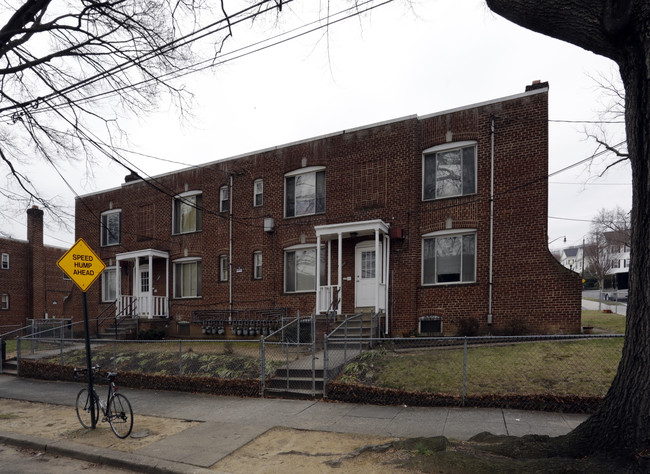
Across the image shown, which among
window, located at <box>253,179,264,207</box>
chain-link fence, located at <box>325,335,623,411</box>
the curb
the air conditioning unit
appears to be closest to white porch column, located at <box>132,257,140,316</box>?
window, located at <box>253,179,264,207</box>

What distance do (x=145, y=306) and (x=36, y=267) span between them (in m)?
21.1

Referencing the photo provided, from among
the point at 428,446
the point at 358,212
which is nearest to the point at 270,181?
the point at 358,212

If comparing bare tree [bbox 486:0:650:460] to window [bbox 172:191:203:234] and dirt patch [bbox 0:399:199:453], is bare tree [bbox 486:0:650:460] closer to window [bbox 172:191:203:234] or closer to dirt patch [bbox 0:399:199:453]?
dirt patch [bbox 0:399:199:453]

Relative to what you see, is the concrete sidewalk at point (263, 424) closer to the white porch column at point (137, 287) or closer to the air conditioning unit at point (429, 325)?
the air conditioning unit at point (429, 325)

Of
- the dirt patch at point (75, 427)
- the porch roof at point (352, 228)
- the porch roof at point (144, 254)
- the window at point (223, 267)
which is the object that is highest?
the porch roof at point (352, 228)

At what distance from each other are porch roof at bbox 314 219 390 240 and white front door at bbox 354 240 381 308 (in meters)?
0.64

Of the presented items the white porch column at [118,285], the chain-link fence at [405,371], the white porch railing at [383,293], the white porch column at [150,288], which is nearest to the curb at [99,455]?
the chain-link fence at [405,371]

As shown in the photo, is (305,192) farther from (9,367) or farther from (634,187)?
(634,187)

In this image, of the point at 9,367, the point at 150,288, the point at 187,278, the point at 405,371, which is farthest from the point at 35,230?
the point at 405,371

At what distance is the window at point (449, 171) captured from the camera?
14211mm

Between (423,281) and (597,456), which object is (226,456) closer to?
(597,456)

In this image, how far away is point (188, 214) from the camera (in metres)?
20.7

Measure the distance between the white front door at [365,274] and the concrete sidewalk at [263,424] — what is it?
645cm

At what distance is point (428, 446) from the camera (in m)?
5.54
